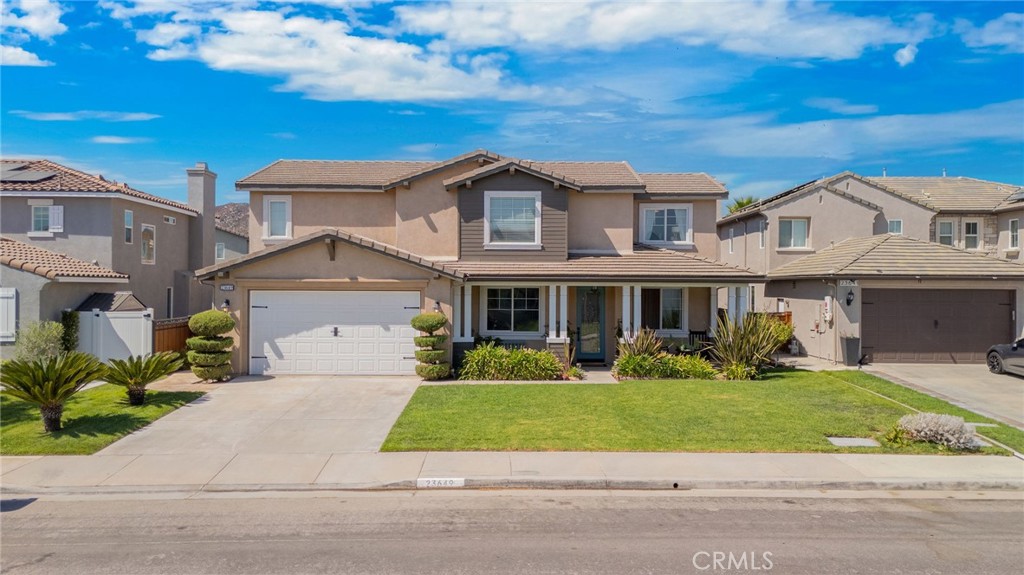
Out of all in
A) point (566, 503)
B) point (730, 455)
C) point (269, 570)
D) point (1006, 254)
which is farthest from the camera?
point (1006, 254)

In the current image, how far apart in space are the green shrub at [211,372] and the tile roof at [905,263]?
1704cm

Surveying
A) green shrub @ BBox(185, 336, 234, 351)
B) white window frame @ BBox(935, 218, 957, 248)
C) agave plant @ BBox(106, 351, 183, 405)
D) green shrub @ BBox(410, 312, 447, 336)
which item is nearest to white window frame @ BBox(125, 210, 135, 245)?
green shrub @ BBox(185, 336, 234, 351)

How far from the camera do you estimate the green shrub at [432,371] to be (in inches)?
618

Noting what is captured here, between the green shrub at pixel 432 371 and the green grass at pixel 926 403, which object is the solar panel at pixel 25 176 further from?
the green grass at pixel 926 403

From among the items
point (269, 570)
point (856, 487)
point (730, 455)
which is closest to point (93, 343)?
point (269, 570)

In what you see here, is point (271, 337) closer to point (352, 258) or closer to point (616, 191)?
point (352, 258)

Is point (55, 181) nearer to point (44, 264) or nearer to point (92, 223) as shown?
point (92, 223)

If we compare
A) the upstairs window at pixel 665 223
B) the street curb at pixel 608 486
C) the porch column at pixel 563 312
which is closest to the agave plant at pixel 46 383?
the street curb at pixel 608 486

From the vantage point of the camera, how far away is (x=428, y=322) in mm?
15547

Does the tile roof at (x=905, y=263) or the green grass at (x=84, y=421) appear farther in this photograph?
the tile roof at (x=905, y=263)

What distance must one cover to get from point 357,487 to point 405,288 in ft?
28.3

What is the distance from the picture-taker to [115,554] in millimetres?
6188

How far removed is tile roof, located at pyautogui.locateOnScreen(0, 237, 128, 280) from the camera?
1600 cm

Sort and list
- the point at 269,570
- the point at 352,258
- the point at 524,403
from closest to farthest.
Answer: the point at 269,570 < the point at 524,403 < the point at 352,258
